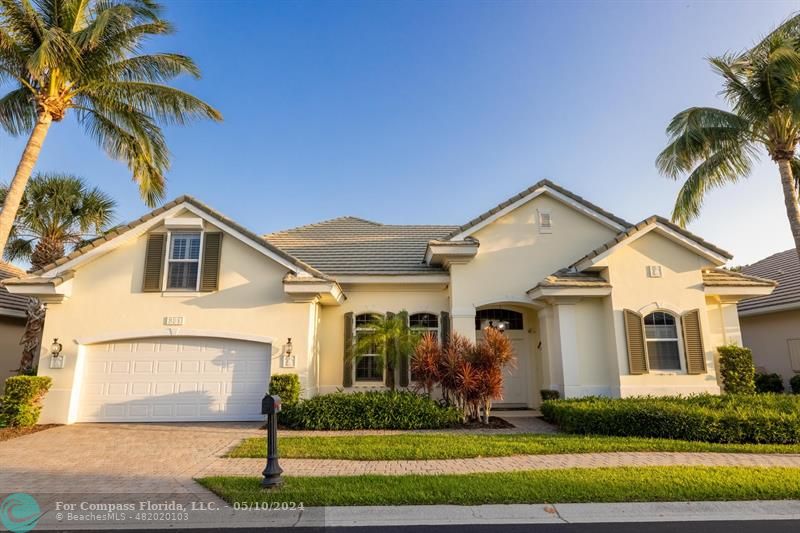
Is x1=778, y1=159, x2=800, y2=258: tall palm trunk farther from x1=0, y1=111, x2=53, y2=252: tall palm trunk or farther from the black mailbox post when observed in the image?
x1=0, y1=111, x2=53, y2=252: tall palm trunk

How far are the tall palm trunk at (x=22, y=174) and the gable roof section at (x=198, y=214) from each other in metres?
1.28

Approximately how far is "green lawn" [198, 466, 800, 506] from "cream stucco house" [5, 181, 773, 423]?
17.8 ft

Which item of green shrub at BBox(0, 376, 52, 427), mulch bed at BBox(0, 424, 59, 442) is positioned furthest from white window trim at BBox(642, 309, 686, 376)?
green shrub at BBox(0, 376, 52, 427)

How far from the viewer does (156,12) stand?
1271cm

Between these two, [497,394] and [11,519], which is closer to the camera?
Answer: [11,519]

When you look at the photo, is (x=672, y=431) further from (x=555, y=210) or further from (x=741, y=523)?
(x=555, y=210)

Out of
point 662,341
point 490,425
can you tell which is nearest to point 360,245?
point 490,425

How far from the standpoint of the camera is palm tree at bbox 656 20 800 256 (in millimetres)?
11500

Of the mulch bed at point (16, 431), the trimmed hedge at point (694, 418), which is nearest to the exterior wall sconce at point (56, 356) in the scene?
the mulch bed at point (16, 431)

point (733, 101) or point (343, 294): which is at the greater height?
point (733, 101)

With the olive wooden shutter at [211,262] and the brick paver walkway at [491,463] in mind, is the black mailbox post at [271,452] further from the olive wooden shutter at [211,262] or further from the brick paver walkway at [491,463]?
the olive wooden shutter at [211,262]

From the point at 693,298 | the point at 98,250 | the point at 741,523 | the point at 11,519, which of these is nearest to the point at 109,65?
the point at 98,250

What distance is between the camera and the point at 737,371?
38.9 feet

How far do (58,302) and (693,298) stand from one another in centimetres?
1766
